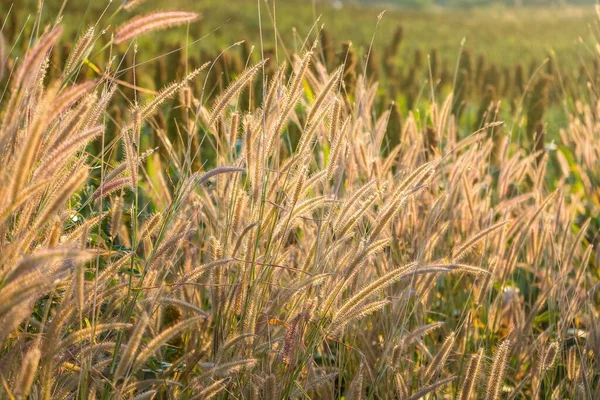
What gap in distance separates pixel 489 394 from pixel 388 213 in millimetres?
337

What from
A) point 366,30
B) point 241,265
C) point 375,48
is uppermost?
point 241,265

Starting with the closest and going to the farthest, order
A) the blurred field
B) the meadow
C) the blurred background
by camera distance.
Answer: the meadow → the blurred background → the blurred field

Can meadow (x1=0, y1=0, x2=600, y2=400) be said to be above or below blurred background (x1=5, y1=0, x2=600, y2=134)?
above

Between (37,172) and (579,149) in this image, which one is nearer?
(37,172)

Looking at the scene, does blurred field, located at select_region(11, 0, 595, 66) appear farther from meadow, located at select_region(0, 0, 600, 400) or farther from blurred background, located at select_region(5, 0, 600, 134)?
meadow, located at select_region(0, 0, 600, 400)

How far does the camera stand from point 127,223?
2.57 m

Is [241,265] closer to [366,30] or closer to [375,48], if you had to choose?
[375,48]

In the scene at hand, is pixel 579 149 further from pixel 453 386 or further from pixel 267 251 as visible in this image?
pixel 267 251

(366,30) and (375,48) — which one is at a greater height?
(375,48)

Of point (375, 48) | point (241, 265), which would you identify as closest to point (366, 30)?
point (375, 48)

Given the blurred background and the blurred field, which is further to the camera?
the blurred field

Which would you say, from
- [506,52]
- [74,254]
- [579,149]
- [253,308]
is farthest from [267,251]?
[506,52]

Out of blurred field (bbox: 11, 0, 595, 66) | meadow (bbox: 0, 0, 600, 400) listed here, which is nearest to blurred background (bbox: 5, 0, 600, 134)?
blurred field (bbox: 11, 0, 595, 66)

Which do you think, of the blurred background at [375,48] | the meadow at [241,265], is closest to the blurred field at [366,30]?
the blurred background at [375,48]
